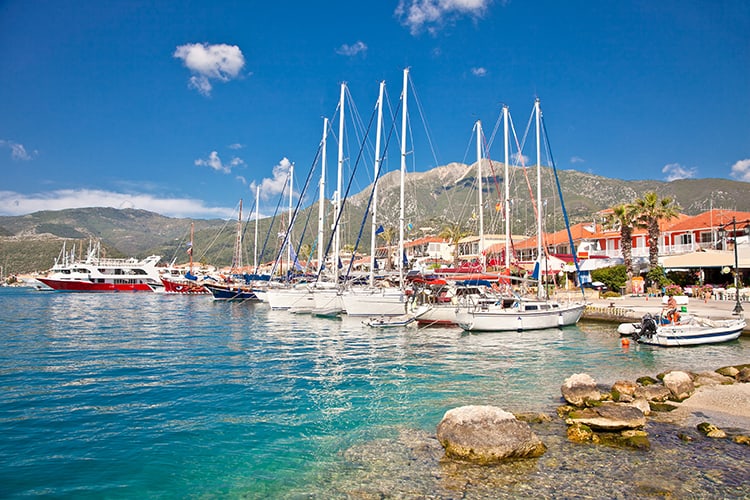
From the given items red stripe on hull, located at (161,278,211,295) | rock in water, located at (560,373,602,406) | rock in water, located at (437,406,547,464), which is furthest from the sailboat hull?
red stripe on hull, located at (161,278,211,295)

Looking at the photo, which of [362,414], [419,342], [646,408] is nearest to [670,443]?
[646,408]

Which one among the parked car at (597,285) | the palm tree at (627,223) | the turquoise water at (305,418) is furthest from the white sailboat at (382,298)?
the palm tree at (627,223)

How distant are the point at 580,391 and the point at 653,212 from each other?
4077cm

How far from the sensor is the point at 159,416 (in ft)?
43.8

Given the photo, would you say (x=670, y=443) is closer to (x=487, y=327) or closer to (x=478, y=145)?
(x=487, y=327)

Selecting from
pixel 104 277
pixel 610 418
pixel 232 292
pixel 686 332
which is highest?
pixel 104 277

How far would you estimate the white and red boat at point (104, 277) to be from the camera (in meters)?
106

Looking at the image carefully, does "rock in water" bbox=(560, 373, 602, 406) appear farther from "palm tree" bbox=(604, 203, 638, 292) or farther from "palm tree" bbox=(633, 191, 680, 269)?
"palm tree" bbox=(604, 203, 638, 292)

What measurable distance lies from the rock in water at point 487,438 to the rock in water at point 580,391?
12.4 ft

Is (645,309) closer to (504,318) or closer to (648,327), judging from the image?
(648,327)

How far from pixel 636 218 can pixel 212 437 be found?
4919 cm

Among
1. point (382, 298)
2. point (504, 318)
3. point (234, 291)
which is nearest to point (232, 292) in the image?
point (234, 291)

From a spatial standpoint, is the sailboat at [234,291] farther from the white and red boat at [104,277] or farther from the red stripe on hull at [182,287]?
the white and red boat at [104,277]

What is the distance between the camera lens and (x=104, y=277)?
108562mm
